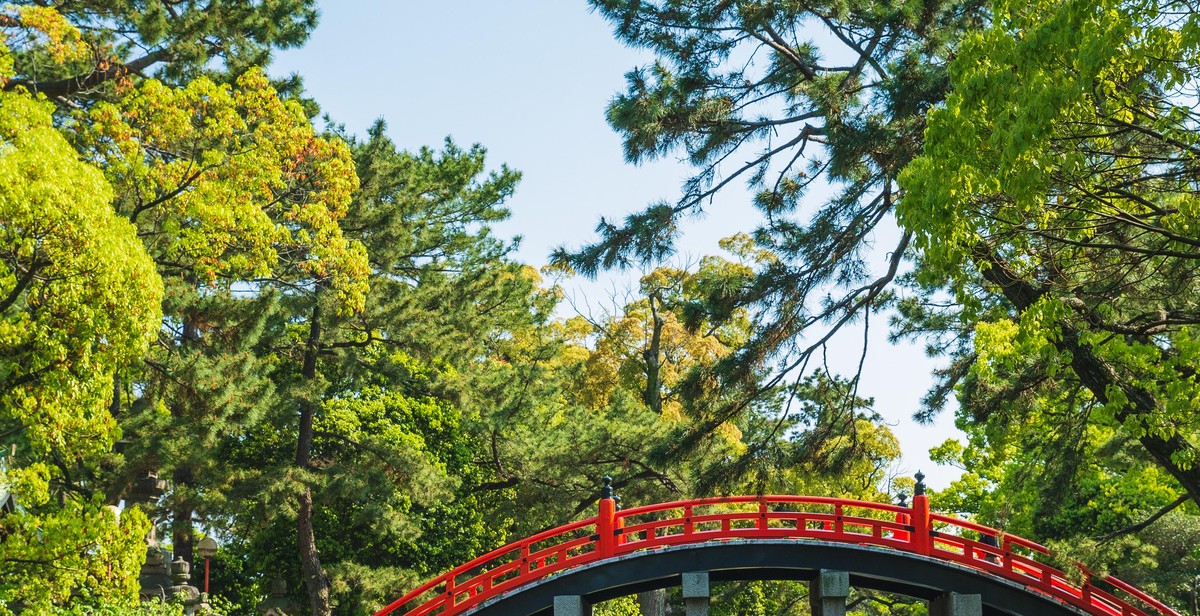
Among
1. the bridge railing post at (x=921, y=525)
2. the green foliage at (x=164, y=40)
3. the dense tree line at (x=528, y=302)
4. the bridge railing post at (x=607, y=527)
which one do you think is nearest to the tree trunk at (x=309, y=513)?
the dense tree line at (x=528, y=302)

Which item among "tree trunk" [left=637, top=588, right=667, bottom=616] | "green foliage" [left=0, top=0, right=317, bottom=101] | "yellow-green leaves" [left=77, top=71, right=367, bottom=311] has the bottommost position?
"tree trunk" [left=637, top=588, right=667, bottom=616]

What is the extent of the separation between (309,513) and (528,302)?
790 cm

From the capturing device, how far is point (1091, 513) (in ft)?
85.1

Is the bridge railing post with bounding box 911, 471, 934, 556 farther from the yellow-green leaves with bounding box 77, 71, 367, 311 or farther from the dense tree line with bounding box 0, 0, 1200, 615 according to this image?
the yellow-green leaves with bounding box 77, 71, 367, 311

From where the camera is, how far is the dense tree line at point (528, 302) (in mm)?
10234

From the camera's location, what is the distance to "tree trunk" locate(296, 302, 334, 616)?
23375mm

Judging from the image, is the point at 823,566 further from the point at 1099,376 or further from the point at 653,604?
the point at 653,604

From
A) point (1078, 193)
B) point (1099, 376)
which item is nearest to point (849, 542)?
point (1099, 376)

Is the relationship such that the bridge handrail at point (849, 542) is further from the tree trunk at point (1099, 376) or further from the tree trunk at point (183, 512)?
the tree trunk at point (183, 512)

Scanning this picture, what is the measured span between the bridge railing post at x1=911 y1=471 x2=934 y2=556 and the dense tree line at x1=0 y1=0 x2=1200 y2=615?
0.91 metres

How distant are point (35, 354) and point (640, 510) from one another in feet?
23.8

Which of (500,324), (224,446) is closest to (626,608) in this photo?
(500,324)

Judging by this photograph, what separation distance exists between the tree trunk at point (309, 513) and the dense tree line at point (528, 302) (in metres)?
0.07

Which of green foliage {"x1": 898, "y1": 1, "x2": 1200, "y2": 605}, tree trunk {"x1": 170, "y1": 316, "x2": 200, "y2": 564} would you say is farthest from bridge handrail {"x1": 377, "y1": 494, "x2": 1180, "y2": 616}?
tree trunk {"x1": 170, "y1": 316, "x2": 200, "y2": 564}
